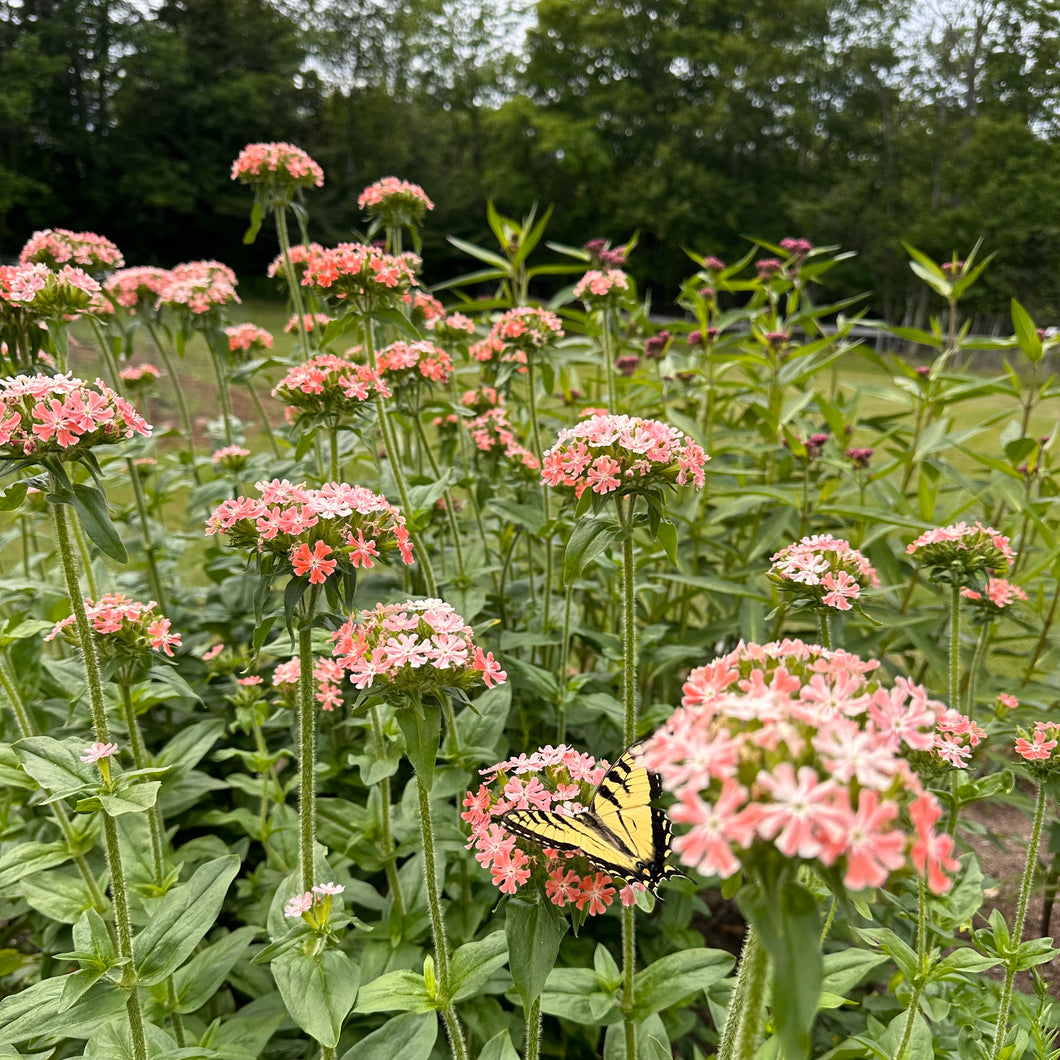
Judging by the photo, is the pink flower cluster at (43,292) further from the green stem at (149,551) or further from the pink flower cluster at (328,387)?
the green stem at (149,551)

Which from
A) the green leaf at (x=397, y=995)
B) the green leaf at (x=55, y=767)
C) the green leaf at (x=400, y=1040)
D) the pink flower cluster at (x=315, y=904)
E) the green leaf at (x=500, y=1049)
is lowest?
the green leaf at (x=400, y=1040)

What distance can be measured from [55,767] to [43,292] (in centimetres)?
179

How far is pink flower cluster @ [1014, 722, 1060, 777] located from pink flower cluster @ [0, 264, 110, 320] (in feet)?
11.4

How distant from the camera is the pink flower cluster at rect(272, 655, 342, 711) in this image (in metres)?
2.48

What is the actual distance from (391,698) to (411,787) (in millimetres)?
1150

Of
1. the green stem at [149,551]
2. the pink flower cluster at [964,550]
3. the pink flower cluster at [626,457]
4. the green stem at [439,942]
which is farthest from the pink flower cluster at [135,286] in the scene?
the pink flower cluster at [964,550]

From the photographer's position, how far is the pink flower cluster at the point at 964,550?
2320 mm

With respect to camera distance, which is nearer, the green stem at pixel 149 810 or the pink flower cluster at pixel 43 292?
the green stem at pixel 149 810

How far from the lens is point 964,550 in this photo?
2322mm

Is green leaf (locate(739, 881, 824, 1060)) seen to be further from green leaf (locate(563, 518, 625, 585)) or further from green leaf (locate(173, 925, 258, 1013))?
green leaf (locate(173, 925, 258, 1013))

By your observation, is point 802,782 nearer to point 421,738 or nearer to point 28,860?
point 421,738

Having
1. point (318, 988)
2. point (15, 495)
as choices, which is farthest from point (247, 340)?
point (318, 988)

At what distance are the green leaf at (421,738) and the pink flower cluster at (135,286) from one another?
3.76 meters

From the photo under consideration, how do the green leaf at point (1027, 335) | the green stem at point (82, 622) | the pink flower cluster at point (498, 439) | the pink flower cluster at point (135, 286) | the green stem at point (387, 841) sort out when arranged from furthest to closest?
the pink flower cluster at point (135, 286)
the green leaf at point (1027, 335)
the pink flower cluster at point (498, 439)
the green stem at point (387, 841)
the green stem at point (82, 622)
